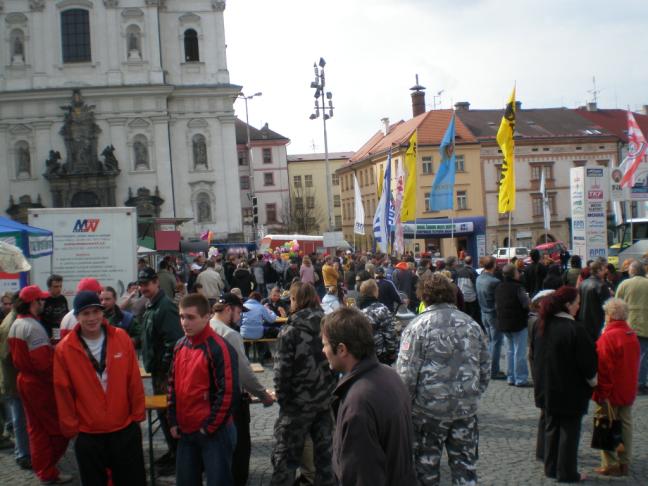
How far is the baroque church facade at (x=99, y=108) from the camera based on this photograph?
49.2 meters

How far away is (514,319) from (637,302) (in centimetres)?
173

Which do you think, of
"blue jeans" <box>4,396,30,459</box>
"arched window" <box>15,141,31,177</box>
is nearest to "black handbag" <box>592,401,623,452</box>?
"blue jeans" <box>4,396,30,459</box>

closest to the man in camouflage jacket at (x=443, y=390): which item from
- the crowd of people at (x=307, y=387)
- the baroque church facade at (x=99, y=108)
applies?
the crowd of people at (x=307, y=387)

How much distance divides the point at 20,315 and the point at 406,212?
58.7 feet

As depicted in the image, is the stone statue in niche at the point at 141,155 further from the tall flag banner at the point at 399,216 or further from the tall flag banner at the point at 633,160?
the tall flag banner at the point at 633,160

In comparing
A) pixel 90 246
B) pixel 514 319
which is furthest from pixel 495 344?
pixel 90 246

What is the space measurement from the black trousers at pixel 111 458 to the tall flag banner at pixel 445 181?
19.1 metres

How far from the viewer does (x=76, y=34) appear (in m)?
50.1

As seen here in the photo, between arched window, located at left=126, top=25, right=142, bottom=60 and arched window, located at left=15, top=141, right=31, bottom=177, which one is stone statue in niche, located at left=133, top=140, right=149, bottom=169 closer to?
arched window, located at left=126, top=25, right=142, bottom=60

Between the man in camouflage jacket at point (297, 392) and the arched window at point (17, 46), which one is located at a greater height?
the arched window at point (17, 46)

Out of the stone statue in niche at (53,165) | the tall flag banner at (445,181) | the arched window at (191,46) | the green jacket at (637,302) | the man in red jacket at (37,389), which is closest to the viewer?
the man in red jacket at (37,389)

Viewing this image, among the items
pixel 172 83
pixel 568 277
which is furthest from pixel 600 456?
pixel 172 83

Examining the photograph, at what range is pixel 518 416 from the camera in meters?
9.83

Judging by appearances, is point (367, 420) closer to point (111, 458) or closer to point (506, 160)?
point (111, 458)
